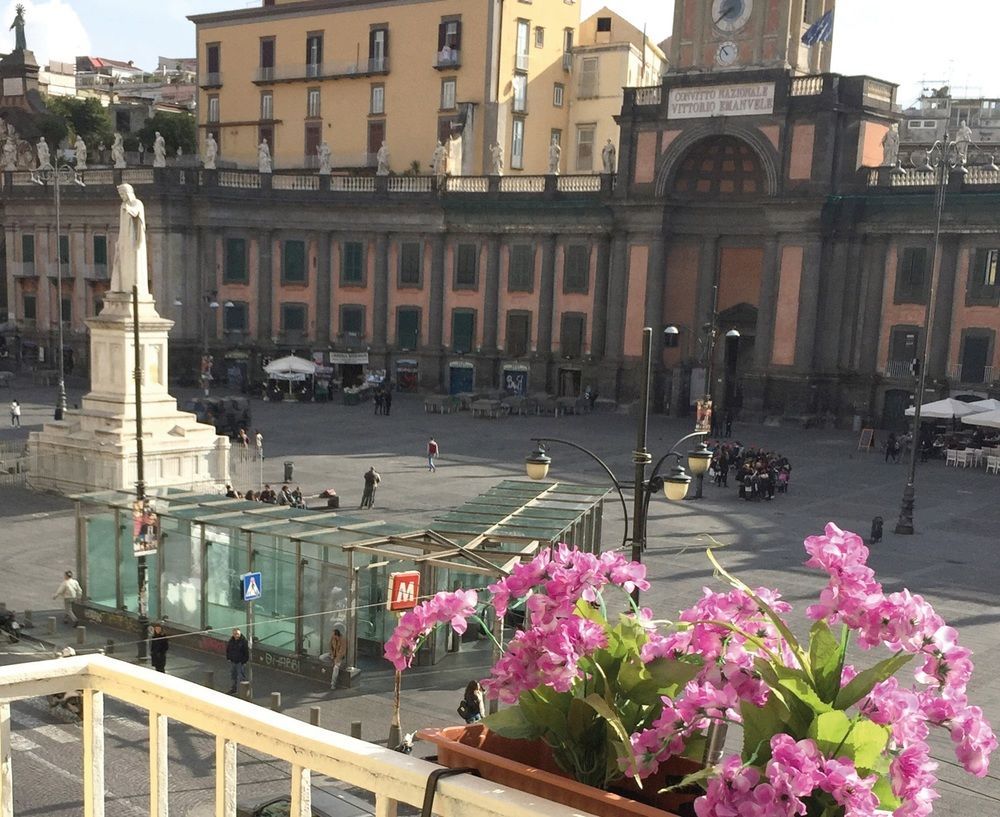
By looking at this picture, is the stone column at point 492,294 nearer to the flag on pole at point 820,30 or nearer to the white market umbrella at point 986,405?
the flag on pole at point 820,30

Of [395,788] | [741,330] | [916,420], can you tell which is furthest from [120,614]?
[741,330]

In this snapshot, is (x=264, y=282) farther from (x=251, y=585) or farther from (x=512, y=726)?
(x=512, y=726)

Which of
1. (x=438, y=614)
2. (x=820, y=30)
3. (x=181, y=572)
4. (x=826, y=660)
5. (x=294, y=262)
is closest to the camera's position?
→ (x=826, y=660)

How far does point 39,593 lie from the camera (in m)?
21.6

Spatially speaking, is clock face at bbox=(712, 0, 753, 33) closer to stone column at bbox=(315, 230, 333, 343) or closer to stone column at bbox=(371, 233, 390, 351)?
stone column at bbox=(371, 233, 390, 351)

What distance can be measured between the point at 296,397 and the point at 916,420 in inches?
1265

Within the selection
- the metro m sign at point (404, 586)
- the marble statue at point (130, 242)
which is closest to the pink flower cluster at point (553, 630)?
the metro m sign at point (404, 586)

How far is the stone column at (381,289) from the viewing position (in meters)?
58.0

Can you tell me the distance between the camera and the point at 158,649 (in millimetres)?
17688

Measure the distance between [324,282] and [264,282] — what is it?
331 centimetres

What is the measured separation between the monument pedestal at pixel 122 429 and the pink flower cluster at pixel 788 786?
27865mm

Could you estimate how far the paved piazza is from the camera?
57.5 ft

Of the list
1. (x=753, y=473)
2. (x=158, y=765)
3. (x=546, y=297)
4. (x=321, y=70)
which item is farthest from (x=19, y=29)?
(x=158, y=765)

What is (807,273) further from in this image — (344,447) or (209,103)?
(209,103)
